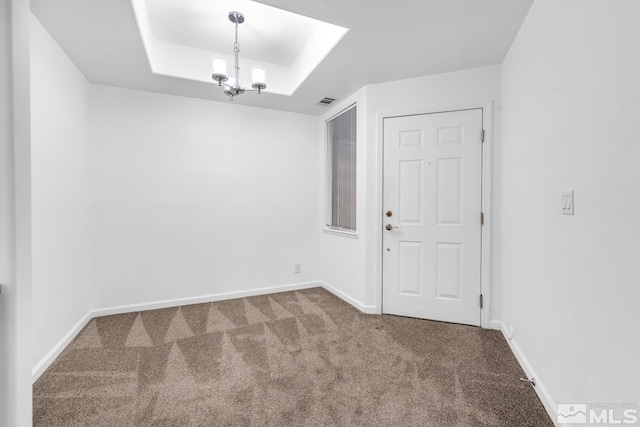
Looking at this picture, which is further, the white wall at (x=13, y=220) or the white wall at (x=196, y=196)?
the white wall at (x=196, y=196)

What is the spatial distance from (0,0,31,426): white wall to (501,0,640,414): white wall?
253 cm

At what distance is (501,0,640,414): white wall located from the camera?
3.36 ft

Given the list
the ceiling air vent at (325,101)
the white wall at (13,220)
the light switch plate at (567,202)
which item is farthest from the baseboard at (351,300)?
the white wall at (13,220)

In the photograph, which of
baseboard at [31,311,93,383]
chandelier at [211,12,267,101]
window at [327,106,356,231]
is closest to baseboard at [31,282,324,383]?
baseboard at [31,311,93,383]

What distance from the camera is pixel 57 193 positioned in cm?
231

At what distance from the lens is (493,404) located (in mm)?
1659

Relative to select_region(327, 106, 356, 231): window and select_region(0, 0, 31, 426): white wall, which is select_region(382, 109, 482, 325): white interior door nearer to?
select_region(327, 106, 356, 231): window

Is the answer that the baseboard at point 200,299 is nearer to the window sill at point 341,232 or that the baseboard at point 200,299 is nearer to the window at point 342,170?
the window sill at point 341,232

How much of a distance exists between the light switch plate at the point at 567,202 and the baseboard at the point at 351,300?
205cm

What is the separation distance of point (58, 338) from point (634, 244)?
370cm

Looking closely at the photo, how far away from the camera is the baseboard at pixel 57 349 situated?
1927 millimetres

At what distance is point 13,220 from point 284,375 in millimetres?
1754

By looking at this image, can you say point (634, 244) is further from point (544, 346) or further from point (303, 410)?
point (303, 410)

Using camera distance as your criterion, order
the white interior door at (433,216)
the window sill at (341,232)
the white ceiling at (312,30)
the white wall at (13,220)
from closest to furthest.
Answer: the white wall at (13,220), the white ceiling at (312,30), the white interior door at (433,216), the window sill at (341,232)
